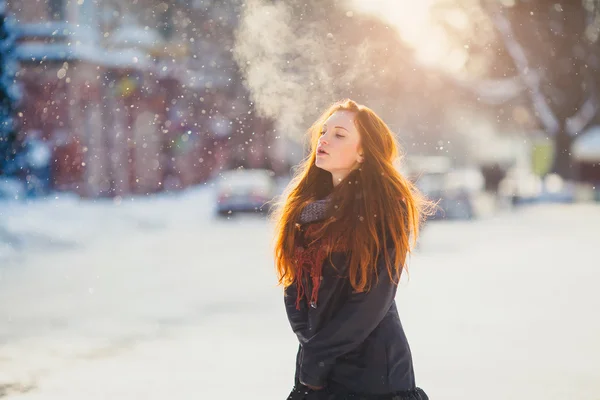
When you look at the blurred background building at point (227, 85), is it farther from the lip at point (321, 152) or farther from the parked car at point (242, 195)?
the lip at point (321, 152)

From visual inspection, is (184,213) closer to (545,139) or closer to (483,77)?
(483,77)

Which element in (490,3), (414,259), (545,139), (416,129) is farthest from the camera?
(416,129)

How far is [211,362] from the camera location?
20.2 ft

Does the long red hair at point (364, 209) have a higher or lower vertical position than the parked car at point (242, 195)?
lower

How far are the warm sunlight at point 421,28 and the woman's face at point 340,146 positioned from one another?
1569 cm

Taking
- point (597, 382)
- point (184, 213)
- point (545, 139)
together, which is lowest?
point (597, 382)

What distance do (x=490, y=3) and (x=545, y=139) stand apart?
11.3 meters

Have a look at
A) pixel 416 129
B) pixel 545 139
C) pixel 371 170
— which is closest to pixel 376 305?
pixel 371 170

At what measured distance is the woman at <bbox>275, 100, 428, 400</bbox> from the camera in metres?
2.47

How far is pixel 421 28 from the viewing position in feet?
99.3

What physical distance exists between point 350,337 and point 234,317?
5649mm

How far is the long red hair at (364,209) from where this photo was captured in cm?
248

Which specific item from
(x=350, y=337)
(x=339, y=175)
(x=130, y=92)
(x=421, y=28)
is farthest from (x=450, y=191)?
(x=350, y=337)

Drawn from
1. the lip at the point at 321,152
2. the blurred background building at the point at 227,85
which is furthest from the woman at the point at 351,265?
the blurred background building at the point at 227,85
